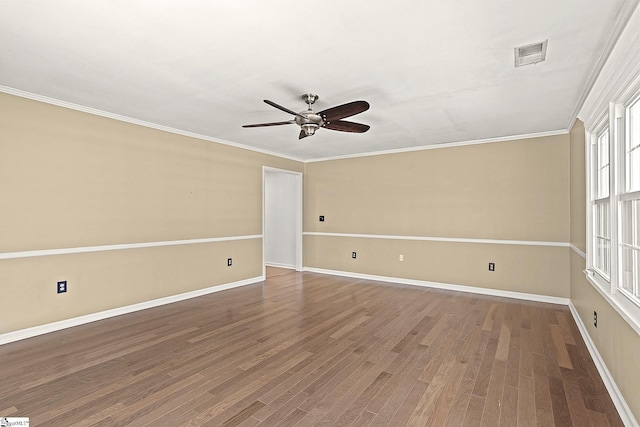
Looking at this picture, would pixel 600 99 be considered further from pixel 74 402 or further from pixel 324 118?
pixel 74 402

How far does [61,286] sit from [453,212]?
17.7 feet

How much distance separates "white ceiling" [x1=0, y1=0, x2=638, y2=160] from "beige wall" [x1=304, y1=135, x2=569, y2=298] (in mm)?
1055

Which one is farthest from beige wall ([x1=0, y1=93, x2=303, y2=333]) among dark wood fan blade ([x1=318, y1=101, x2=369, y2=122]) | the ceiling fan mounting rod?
dark wood fan blade ([x1=318, y1=101, x2=369, y2=122])

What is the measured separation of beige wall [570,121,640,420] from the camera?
73.4 inches

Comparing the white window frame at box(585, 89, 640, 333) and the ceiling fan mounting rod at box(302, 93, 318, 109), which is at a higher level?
the ceiling fan mounting rod at box(302, 93, 318, 109)

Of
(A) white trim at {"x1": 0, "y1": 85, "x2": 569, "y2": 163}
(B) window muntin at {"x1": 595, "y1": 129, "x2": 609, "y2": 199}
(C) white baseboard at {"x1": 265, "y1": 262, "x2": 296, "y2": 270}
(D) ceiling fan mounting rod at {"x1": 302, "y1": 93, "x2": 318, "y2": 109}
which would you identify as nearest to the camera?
(B) window muntin at {"x1": 595, "y1": 129, "x2": 609, "y2": 199}

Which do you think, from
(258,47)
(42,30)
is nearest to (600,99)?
(258,47)

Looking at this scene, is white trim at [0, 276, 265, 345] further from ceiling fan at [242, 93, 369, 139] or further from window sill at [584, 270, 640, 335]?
window sill at [584, 270, 640, 335]

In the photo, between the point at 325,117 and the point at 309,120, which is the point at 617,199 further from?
the point at 309,120

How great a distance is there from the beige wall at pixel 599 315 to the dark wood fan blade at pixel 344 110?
7.63ft

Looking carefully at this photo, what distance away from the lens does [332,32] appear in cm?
208

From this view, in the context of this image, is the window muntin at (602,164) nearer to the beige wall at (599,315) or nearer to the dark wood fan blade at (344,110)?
the beige wall at (599,315)

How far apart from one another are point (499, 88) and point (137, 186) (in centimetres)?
429

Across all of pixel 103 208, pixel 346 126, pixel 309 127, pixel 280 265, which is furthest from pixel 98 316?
pixel 280 265
